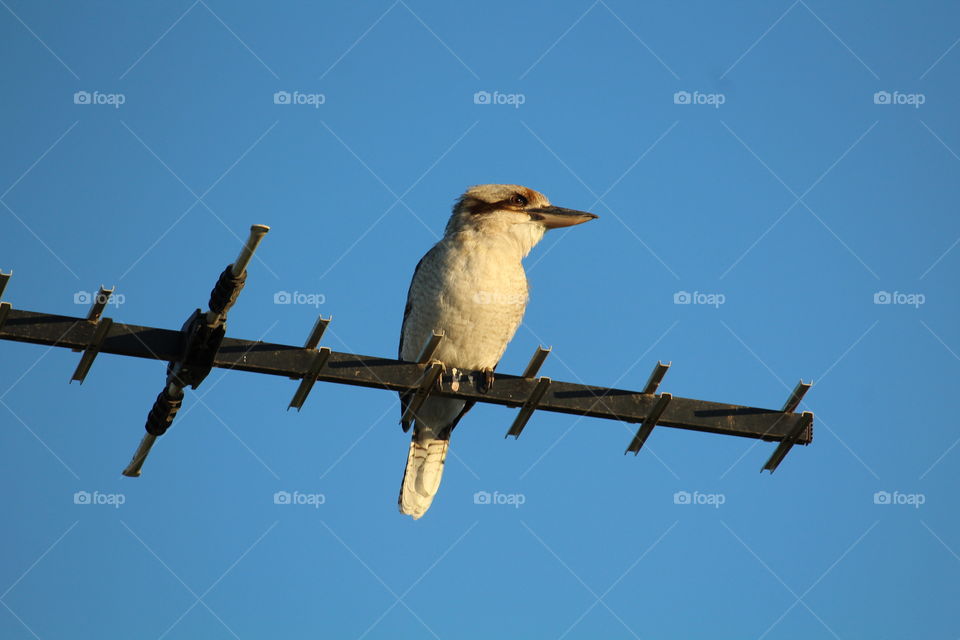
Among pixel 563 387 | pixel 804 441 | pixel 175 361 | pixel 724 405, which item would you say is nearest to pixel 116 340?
pixel 175 361

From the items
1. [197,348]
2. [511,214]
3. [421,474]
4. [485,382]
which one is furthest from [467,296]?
[197,348]

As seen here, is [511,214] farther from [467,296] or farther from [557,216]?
[467,296]

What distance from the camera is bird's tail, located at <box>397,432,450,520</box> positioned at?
9.52 meters

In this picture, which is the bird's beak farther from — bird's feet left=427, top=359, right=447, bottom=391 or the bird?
bird's feet left=427, top=359, right=447, bottom=391

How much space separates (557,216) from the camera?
33.7 ft

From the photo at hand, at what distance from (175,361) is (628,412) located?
2.38 meters

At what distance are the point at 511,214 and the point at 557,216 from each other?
Answer: 15.5 inches

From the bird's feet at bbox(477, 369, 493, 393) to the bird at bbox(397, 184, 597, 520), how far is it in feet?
8.92

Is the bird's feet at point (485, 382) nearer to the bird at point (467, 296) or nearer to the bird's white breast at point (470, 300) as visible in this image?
the bird at point (467, 296)

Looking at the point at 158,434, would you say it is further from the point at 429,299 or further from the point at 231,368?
the point at 429,299

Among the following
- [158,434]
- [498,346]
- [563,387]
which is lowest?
[158,434]

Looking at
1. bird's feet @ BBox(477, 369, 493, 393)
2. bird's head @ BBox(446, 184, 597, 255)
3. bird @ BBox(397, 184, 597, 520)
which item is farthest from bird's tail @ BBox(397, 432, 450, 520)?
bird's feet @ BBox(477, 369, 493, 393)

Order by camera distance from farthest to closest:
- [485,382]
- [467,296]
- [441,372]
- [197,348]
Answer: [467,296], [485,382], [441,372], [197,348]

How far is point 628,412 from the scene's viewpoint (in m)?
6.48
